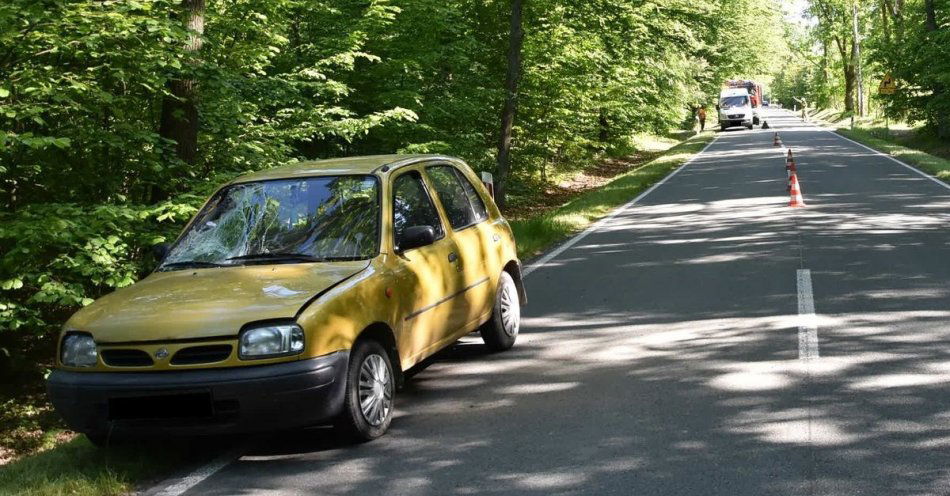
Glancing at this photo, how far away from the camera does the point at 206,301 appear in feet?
17.7

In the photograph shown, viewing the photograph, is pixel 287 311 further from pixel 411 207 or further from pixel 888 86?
pixel 888 86

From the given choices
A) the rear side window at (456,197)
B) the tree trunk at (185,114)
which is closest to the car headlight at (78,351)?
the rear side window at (456,197)

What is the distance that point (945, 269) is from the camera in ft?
34.6

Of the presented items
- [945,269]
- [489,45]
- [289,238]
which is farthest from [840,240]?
[489,45]

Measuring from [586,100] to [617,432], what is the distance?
23230 mm

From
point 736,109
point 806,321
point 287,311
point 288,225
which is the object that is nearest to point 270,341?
point 287,311

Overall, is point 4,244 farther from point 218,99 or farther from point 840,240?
point 840,240

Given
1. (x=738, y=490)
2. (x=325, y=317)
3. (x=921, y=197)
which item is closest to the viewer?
(x=738, y=490)

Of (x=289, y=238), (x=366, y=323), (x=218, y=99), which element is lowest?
(x=366, y=323)

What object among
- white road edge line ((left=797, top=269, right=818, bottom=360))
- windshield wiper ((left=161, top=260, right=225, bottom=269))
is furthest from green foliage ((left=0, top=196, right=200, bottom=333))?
white road edge line ((left=797, top=269, right=818, bottom=360))

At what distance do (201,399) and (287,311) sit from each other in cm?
65

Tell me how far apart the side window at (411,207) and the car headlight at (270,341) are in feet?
4.57

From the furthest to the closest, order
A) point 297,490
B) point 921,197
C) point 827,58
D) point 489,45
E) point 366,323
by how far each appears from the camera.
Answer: point 827,58, point 489,45, point 921,197, point 366,323, point 297,490

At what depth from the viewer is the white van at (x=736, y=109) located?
6375 centimetres
